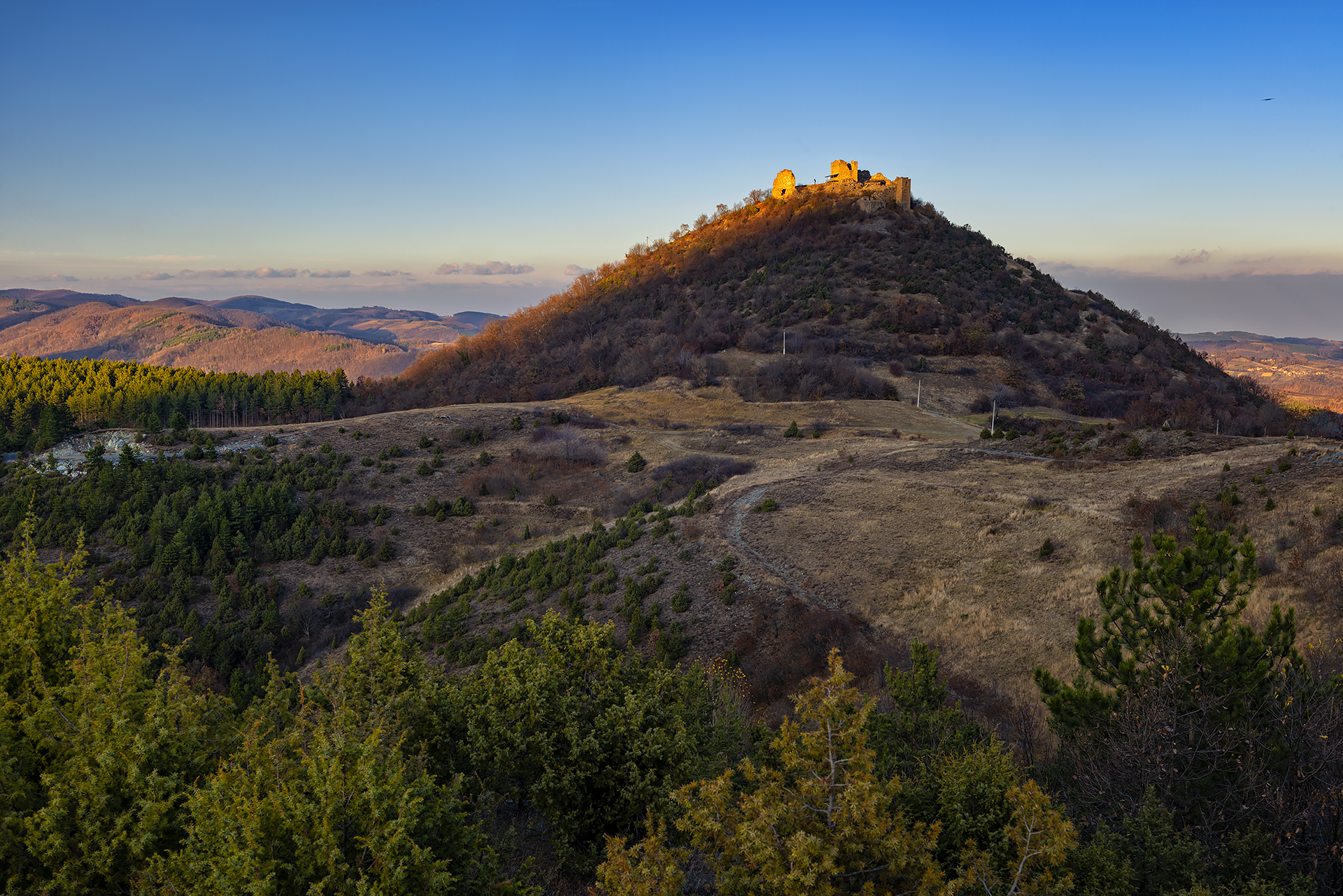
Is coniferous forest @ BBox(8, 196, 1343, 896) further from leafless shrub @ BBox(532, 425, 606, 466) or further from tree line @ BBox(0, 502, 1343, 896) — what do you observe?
leafless shrub @ BBox(532, 425, 606, 466)

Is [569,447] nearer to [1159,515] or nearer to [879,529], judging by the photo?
[879,529]

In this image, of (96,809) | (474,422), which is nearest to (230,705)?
(96,809)

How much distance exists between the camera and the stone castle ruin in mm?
90562

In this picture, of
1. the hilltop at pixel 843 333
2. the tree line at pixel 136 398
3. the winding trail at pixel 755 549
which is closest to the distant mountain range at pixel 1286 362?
the hilltop at pixel 843 333

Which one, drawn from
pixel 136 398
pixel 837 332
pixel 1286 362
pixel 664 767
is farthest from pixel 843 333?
pixel 1286 362

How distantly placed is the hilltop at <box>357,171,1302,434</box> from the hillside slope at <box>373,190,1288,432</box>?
229mm

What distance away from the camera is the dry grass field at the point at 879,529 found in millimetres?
17094

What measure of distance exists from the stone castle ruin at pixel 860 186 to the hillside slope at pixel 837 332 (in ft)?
5.40

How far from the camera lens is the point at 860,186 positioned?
96.4m

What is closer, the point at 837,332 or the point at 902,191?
the point at 837,332

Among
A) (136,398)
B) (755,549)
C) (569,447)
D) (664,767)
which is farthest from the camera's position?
(136,398)

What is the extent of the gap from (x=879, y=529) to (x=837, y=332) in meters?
41.4

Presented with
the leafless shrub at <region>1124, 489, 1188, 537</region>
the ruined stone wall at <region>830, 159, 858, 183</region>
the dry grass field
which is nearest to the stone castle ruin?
the ruined stone wall at <region>830, 159, 858, 183</region>

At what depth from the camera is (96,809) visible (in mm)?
5938
